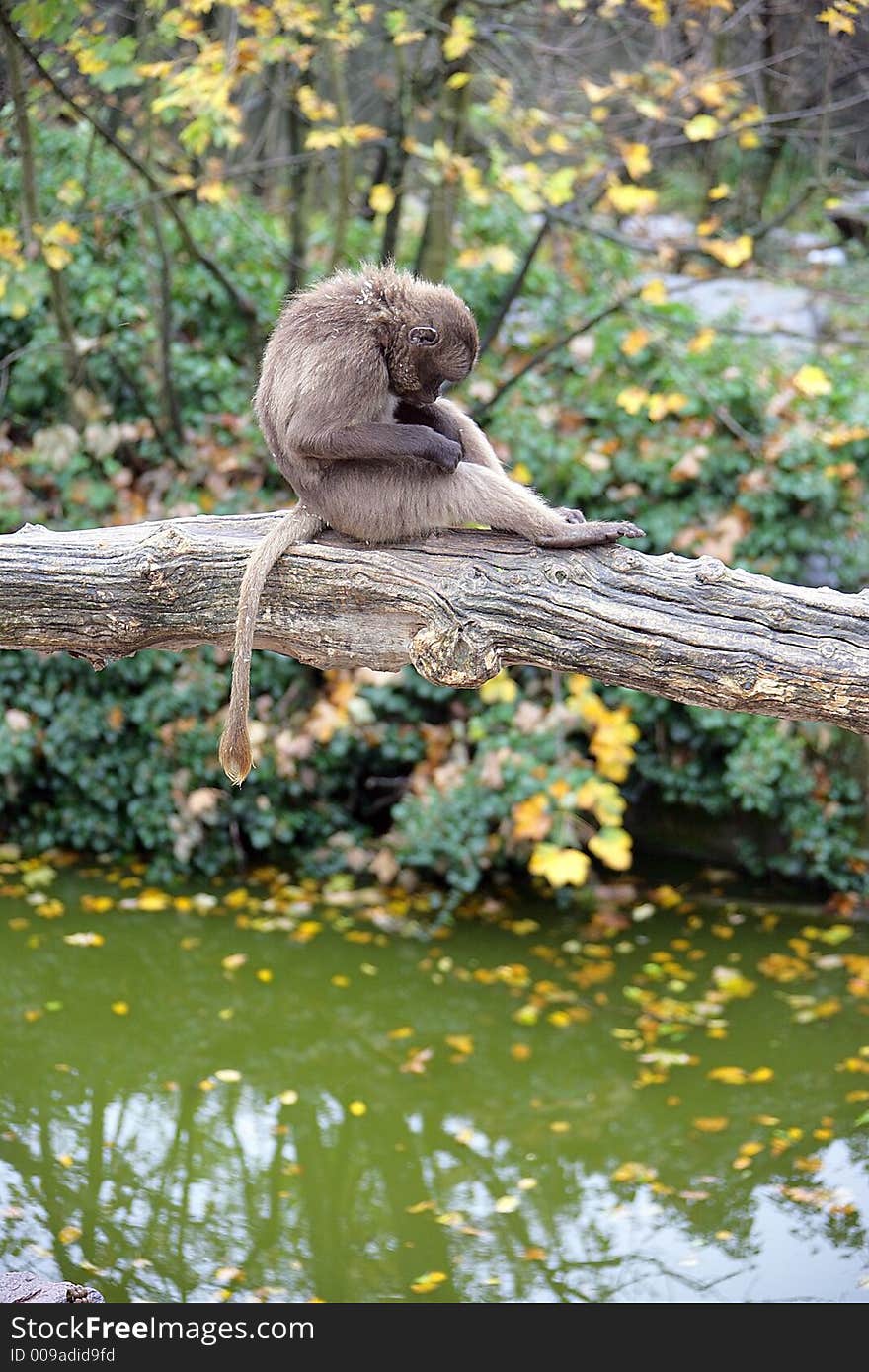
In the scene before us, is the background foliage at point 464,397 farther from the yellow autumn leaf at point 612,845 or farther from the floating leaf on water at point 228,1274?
the floating leaf on water at point 228,1274

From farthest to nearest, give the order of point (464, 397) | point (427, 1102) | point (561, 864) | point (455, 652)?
point (464, 397), point (561, 864), point (427, 1102), point (455, 652)

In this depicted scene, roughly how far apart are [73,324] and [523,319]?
2.48 m

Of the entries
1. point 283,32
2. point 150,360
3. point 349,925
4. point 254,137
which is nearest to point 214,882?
point 349,925

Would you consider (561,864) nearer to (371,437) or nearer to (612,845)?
(612,845)

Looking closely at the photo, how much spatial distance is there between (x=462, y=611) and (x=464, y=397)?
406 cm

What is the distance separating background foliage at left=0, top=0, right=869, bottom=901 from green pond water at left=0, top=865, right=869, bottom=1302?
51cm

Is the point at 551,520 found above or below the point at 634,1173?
above

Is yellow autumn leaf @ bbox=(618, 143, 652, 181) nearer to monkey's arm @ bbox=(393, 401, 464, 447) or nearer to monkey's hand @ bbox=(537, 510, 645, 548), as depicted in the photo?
monkey's arm @ bbox=(393, 401, 464, 447)

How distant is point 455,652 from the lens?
3.30 metres

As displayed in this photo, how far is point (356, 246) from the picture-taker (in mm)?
8039

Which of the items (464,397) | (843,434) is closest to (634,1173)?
(843,434)

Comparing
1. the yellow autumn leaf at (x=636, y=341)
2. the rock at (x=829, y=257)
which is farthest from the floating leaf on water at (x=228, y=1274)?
the rock at (x=829, y=257)

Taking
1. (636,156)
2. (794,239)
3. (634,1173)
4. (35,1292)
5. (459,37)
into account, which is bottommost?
(35,1292)

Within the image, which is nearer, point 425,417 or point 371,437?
point 371,437
